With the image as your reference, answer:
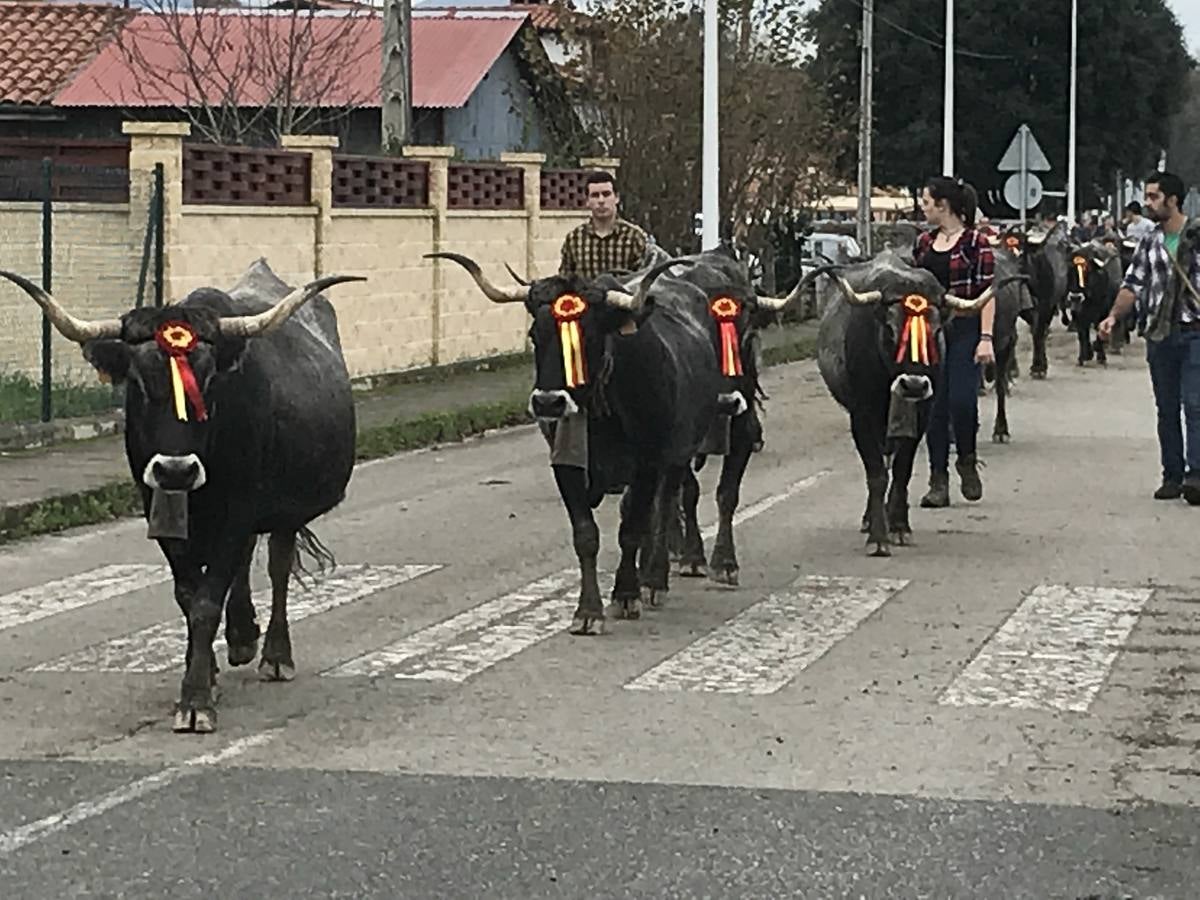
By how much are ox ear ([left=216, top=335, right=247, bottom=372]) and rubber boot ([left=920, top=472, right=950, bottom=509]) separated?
801 cm

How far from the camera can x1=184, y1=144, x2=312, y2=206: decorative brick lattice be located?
2247cm

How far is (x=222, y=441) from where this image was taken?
31.7 feet

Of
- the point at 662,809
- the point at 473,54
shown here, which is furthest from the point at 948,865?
the point at 473,54

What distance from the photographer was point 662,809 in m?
8.16

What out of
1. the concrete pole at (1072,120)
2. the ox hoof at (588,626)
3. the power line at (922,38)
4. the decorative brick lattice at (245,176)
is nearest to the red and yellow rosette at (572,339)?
the ox hoof at (588,626)

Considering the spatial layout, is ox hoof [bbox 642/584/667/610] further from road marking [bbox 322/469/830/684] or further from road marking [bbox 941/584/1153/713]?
road marking [bbox 941/584/1153/713]

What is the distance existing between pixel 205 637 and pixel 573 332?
2649 millimetres

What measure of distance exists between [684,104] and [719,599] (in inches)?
984

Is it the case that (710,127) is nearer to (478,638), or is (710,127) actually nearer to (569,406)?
(569,406)

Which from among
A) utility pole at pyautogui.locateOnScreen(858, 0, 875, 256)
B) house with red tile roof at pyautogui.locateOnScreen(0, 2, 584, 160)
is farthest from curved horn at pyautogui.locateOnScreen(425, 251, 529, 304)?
utility pole at pyautogui.locateOnScreen(858, 0, 875, 256)

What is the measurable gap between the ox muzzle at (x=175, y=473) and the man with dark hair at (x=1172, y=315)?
9300 mm

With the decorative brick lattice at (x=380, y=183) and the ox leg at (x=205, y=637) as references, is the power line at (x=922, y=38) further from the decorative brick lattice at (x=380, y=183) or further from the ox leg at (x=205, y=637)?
the ox leg at (x=205, y=637)

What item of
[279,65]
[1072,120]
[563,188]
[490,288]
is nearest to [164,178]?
[490,288]

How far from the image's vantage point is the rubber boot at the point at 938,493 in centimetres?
1684
